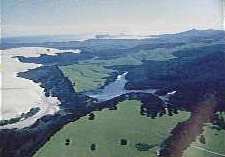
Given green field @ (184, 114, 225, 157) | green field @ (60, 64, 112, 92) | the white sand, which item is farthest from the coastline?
green field @ (184, 114, 225, 157)

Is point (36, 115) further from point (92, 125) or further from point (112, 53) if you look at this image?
point (112, 53)

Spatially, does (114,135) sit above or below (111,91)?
below

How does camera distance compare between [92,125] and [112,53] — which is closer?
[92,125]

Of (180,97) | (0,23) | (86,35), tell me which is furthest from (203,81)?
(0,23)

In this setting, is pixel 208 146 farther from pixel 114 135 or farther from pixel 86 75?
pixel 86 75

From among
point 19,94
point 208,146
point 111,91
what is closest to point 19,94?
point 19,94

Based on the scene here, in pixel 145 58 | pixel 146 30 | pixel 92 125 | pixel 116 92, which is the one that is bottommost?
pixel 92 125
